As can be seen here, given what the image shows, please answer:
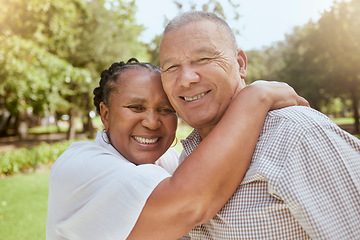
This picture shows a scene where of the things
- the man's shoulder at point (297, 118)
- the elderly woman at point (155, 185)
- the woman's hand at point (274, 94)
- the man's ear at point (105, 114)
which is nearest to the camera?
the elderly woman at point (155, 185)

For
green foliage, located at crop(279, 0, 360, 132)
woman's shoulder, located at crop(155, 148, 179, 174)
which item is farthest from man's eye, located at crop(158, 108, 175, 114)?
green foliage, located at crop(279, 0, 360, 132)

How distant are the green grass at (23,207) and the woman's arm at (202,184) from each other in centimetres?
606

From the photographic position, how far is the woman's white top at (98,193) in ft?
5.52

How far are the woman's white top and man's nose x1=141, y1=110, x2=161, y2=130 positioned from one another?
0.48 metres

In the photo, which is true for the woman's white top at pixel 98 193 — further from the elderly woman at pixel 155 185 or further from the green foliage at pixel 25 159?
the green foliage at pixel 25 159

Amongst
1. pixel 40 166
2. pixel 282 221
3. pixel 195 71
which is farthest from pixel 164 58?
pixel 40 166

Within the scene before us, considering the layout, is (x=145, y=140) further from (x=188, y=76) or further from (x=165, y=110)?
(x=188, y=76)

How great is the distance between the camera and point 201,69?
7.11ft

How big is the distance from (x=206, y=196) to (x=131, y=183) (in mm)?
429

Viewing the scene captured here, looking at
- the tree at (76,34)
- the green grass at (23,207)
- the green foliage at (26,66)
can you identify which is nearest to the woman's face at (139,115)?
the green grass at (23,207)

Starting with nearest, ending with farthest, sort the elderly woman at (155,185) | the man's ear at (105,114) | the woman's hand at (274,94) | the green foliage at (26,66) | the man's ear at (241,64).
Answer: the elderly woman at (155,185), the woman's hand at (274,94), the man's ear at (241,64), the man's ear at (105,114), the green foliage at (26,66)

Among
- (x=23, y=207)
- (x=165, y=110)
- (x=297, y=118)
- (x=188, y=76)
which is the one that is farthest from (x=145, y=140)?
(x=23, y=207)

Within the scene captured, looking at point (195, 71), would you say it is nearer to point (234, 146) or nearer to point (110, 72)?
point (234, 146)

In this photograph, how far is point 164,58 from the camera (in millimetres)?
2277
